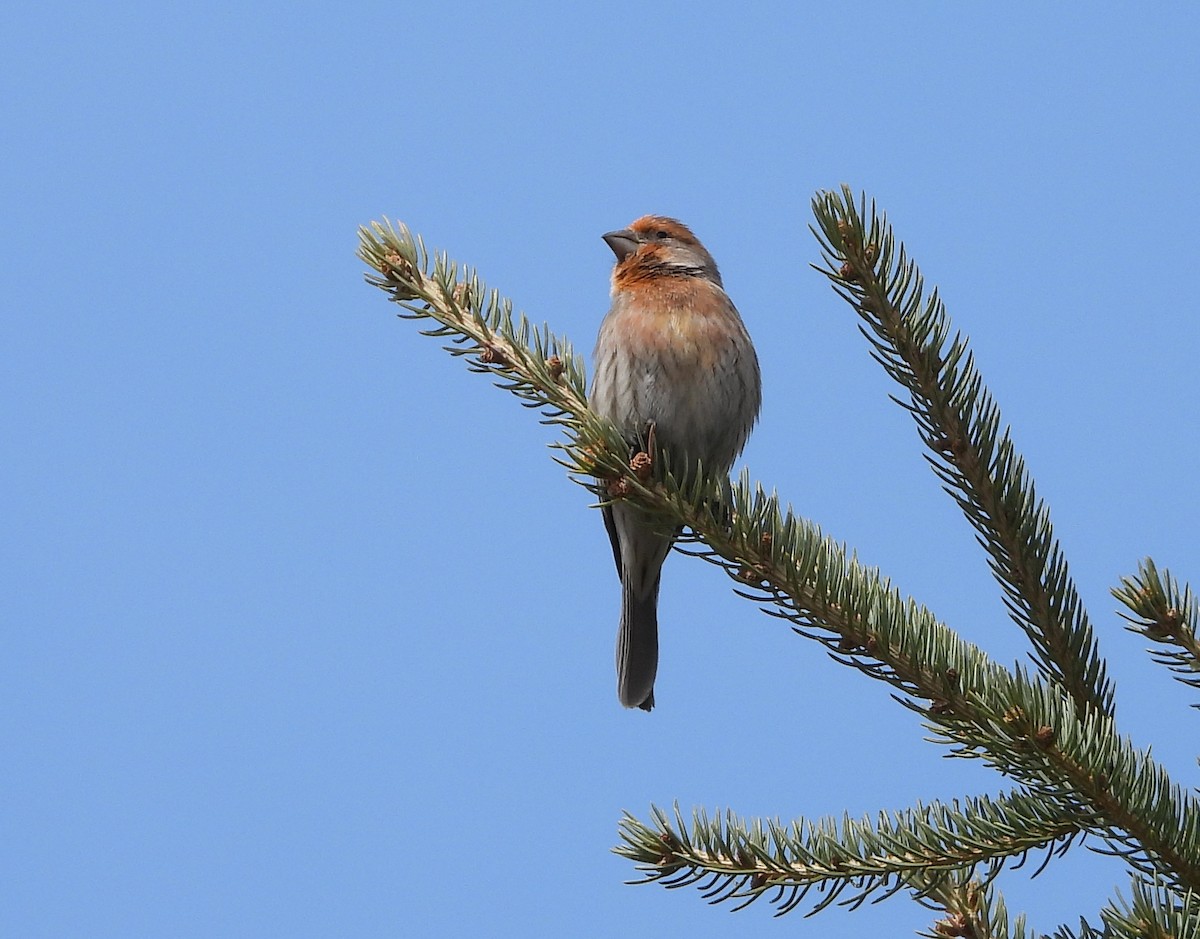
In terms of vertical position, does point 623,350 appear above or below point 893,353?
above

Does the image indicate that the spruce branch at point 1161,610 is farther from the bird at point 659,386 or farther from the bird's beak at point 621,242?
the bird's beak at point 621,242

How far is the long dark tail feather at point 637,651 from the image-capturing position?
19.3ft

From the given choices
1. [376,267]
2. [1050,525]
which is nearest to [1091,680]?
[1050,525]

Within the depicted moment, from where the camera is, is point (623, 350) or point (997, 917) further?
point (623, 350)

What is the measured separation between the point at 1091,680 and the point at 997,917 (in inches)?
24.2

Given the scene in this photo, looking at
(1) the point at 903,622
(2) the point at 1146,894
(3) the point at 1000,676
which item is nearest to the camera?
(2) the point at 1146,894

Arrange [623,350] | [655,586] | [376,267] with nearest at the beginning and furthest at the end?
[376,267]
[623,350]
[655,586]

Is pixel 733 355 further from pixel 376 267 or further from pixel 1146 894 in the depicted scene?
pixel 1146 894

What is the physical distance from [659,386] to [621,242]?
131cm

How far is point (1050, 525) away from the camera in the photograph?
3.08m

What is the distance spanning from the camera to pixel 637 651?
5992mm

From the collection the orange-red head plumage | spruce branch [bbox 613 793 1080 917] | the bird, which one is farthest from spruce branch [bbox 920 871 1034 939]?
the orange-red head plumage

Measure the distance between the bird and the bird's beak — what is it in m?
0.18

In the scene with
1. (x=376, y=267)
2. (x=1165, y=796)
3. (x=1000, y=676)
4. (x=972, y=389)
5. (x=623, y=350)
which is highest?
(x=623, y=350)
